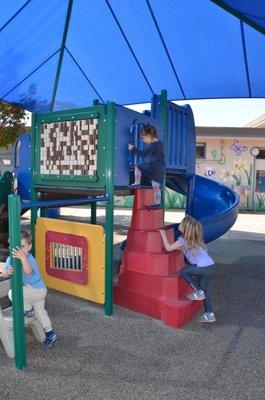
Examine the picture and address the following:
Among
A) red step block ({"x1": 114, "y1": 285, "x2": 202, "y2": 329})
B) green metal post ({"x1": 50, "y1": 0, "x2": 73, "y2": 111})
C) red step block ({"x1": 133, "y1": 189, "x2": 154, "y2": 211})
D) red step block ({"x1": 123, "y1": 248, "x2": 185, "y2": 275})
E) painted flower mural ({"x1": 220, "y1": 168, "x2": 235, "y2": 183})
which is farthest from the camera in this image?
painted flower mural ({"x1": 220, "y1": 168, "x2": 235, "y2": 183})

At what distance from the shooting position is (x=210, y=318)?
4.26 meters

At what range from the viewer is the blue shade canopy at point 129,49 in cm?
623

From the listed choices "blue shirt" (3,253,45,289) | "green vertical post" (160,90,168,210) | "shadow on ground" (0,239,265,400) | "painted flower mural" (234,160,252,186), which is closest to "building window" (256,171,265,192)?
"painted flower mural" (234,160,252,186)

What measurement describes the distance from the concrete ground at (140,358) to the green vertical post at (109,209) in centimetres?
27

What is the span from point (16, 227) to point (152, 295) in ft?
6.75

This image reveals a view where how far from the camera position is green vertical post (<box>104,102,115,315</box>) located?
14.4 feet

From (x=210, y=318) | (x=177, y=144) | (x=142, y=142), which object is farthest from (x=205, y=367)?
(x=177, y=144)

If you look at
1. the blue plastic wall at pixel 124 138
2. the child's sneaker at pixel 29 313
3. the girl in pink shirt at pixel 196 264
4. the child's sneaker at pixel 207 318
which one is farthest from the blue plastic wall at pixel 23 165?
the child's sneaker at pixel 207 318

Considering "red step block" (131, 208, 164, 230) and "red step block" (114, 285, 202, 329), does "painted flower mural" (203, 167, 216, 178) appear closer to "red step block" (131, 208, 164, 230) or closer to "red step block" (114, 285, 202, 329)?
"red step block" (131, 208, 164, 230)

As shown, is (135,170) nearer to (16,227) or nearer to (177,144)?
(177,144)

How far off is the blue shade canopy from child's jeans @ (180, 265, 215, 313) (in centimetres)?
329

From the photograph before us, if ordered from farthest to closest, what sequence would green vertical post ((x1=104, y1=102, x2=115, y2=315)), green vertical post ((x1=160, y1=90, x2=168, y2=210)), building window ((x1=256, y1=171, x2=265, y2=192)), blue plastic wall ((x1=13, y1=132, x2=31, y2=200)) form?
building window ((x1=256, y1=171, x2=265, y2=192)) < blue plastic wall ((x1=13, y1=132, x2=31, y2=200)) < green vertical post ((x1=160, y1=90, x2=168, y2=210)) < green vertical post ((x1=104, y1=102, x2=115, y2=315))

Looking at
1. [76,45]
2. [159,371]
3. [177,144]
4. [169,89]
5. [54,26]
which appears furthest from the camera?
[169,89]

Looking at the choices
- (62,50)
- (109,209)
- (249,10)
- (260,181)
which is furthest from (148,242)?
(260,181)
